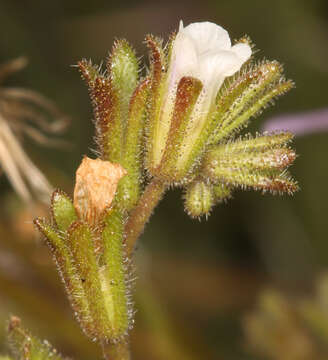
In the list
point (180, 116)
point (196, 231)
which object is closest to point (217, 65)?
point (180, 116)

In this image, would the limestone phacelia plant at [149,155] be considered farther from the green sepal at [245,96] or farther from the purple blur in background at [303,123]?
the purple blur in background at [303,123]

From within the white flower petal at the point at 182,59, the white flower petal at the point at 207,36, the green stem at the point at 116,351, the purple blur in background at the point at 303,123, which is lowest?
the green stem at the point at 116,351

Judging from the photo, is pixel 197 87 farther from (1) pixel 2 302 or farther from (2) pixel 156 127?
(1) pixel 2 302

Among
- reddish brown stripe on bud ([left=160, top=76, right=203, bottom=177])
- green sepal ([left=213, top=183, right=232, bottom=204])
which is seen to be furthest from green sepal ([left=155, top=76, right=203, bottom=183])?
green sepal ([left=213, top=183, right=232, bottom=204])

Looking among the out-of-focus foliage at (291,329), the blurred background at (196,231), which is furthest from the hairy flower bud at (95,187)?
the out-of-focus foliage at (291,329)

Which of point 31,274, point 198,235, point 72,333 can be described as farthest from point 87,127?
point 72,333

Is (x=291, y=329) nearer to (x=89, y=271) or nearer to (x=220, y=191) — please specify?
(x=220, y=191)

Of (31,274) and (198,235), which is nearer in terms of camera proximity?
(31,274)
